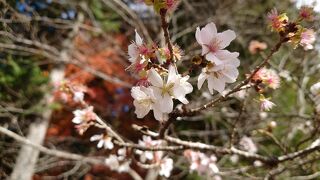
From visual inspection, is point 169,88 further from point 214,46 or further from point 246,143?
point 246,143

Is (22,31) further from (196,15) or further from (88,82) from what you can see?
(88,82)

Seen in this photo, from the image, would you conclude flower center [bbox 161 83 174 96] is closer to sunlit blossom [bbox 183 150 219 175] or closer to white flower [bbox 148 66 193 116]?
white flower [bbox 148 66 193 116]

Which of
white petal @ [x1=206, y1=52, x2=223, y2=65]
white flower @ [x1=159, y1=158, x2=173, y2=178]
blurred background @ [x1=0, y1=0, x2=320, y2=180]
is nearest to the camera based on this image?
white petal @ [x1=206, y1=52, x2=223, y2=65]

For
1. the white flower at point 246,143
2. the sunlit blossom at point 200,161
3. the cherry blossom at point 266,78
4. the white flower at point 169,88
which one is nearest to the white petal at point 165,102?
the white flower at point 169,88

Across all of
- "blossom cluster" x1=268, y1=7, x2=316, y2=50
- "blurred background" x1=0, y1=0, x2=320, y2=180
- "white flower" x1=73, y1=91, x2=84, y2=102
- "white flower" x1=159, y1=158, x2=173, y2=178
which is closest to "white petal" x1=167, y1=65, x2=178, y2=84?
"blossom cluster" x1=268, y1=7, x2=316, y2=50

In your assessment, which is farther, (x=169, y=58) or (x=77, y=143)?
(x=77, y=143)

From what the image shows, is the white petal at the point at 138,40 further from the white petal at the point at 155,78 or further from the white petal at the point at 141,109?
the white petal at the point at 141,109

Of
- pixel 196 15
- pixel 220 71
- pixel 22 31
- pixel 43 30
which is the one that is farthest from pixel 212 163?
pixel 43 30
